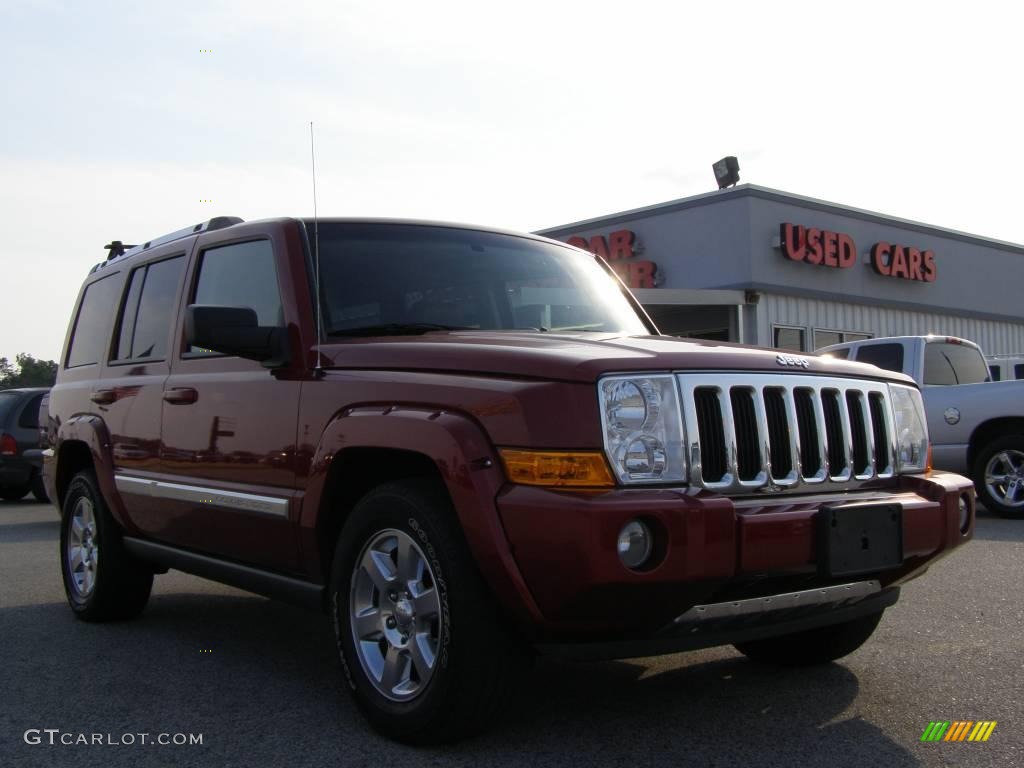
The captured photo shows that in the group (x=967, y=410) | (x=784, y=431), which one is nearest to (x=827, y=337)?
(x=967, y=410)

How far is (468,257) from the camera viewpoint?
4.71m

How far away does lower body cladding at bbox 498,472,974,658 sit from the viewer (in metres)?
3.04

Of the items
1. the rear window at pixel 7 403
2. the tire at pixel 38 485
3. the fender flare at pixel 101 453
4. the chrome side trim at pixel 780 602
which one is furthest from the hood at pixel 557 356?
the rear window at pixel 7 403

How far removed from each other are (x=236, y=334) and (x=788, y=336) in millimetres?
17088

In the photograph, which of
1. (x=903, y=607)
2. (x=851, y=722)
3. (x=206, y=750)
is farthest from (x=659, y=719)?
(x=903, y=607)

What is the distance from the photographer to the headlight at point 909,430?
399cm

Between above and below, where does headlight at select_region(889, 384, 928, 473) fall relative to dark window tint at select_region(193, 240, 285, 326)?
below

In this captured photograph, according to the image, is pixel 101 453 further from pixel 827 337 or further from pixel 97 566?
pixel 827 337

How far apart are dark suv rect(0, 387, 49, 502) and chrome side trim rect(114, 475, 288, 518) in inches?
379

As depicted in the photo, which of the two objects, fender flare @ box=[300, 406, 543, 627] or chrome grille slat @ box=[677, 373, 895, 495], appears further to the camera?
chrome grille slat @ box=[677, 373, 895, 495]

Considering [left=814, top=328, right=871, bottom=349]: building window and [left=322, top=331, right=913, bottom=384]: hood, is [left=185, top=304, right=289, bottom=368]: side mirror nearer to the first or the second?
[left=322, top=331, right=913, bottom=384]: hood

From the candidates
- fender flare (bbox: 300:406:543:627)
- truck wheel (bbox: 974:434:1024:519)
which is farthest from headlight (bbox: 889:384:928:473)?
truck wheel (bbox: 974:434:1024:519)

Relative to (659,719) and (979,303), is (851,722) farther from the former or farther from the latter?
(979,303)

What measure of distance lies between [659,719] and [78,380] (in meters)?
3.94
